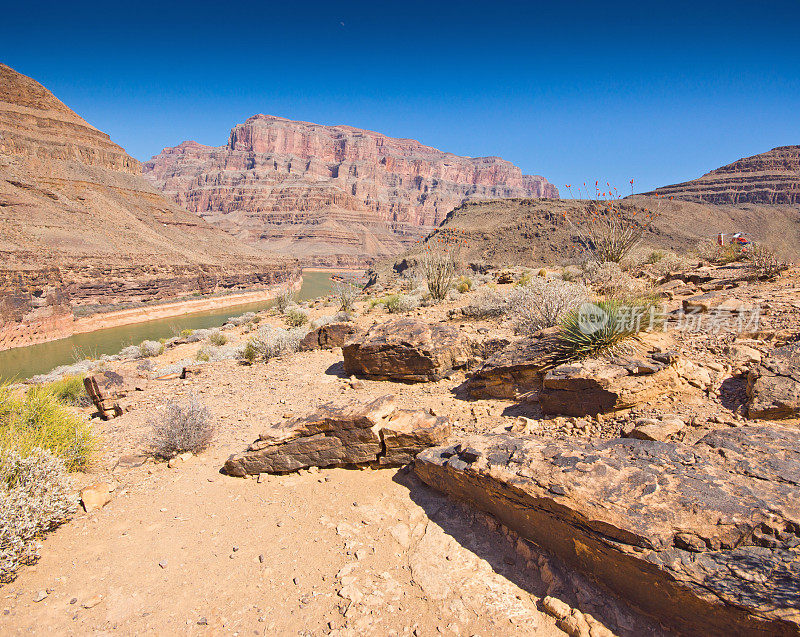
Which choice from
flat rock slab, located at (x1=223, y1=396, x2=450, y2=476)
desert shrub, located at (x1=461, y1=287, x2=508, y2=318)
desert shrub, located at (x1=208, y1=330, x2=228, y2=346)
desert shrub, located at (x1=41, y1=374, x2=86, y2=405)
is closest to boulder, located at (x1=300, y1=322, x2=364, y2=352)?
desert shrub, located at (x1=461, y1=287, x2=508, y2=318)

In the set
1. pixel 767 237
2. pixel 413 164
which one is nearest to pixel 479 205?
pixel 767 237

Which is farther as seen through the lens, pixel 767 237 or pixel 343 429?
pixel 767 237

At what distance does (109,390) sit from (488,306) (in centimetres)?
730

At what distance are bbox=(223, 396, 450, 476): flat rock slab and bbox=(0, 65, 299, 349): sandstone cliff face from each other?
26332mm

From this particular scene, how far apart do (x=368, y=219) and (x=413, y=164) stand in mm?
73786

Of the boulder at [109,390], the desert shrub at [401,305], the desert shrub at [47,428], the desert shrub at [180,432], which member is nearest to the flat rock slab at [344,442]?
the desert shrub at [180,432]

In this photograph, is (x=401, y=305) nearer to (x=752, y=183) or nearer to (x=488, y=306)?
(x=488, y=306)

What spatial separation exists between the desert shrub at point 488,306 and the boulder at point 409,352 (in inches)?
82.7

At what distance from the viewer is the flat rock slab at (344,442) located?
12.7 ft

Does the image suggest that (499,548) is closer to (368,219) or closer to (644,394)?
(644,394)

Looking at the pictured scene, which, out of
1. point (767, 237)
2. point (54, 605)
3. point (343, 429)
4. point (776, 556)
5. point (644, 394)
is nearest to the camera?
point (776, 556)

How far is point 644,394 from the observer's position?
140 inches

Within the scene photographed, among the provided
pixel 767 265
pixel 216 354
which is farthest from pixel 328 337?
pixel 767 265

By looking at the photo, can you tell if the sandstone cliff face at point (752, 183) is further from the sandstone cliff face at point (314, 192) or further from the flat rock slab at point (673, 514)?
the sandstone cliff face at point (314, 192)
